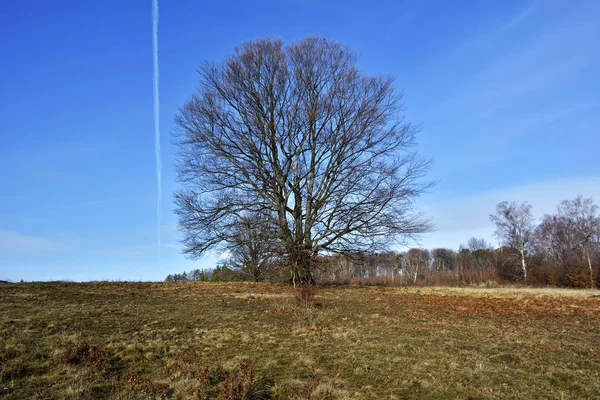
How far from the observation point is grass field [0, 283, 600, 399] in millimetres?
4629

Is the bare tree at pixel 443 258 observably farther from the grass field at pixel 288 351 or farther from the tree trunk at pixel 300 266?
the grass field at pixel 288 351

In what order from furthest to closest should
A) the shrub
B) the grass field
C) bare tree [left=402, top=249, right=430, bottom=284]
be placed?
bare tree [left=402, top=249, right=430, bottom=284] → the grass field → the shrub

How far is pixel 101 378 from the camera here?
191 inches

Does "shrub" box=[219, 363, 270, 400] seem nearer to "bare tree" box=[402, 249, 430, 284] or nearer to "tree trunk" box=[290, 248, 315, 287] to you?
"tree trunk" box=[290, 248, 315, 287]

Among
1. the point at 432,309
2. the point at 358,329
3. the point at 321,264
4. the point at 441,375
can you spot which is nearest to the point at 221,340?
the point at 358,329

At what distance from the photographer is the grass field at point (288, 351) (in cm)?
463

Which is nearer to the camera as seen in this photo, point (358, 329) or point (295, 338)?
point (295, 338)

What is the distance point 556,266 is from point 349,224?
2565cm

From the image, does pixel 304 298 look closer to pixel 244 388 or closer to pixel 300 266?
pixel 300 266

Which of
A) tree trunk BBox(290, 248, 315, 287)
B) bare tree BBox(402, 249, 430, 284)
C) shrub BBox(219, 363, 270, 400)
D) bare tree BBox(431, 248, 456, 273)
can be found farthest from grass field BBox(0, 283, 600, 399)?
bare tree BBox(431, 248, 456, 273)

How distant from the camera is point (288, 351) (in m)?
6.50

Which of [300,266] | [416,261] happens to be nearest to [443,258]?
[416,261]

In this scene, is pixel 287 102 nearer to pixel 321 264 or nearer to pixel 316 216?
pixel 316 216

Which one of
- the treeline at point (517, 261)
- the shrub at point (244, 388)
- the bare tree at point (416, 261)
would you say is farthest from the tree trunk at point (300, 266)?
the bare tree at point (416, 261)
